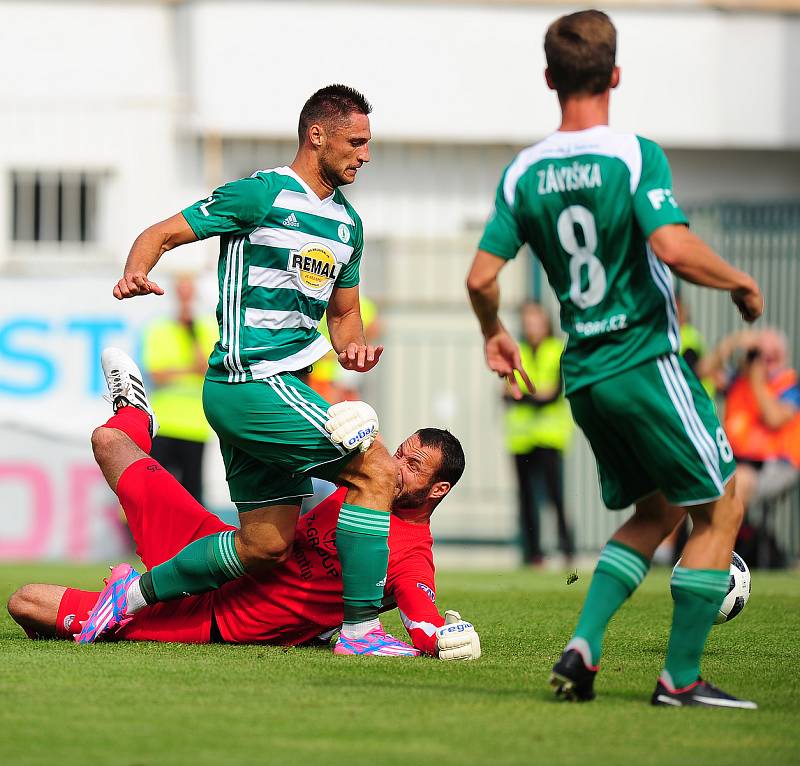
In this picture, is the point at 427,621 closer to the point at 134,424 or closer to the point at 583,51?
the point at 134,424

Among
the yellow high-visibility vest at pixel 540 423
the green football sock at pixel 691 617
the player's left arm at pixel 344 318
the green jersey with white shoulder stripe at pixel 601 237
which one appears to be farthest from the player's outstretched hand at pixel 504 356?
the yellow high-visibility vest at pixel 540 423

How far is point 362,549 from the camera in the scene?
6117 millimetres

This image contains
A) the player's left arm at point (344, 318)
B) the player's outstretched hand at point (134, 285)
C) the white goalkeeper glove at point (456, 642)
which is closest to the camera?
the player's outstretched hand at point (134, 285)

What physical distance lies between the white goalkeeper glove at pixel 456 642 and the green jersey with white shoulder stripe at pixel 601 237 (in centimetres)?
134

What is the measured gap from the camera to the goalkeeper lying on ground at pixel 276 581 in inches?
255

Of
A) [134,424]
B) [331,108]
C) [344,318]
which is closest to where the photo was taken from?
[331,108]

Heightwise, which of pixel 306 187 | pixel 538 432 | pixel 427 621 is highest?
pixel 306 187

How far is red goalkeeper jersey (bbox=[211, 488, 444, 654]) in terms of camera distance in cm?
647

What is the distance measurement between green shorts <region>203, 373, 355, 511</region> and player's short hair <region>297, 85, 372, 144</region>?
3.42ft

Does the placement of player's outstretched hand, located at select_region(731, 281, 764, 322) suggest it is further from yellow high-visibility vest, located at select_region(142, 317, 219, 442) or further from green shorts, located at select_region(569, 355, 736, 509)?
yellow high-visibility vest, located at select_region(142, 317, 219, 442)

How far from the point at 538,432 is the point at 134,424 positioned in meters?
6.55

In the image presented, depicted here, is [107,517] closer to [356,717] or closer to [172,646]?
[172,646]

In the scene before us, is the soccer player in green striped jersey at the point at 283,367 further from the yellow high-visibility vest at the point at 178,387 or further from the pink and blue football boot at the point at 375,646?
the yellow high-visibility vest at the point at 178,387

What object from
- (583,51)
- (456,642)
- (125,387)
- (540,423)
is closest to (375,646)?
(456,642)
